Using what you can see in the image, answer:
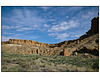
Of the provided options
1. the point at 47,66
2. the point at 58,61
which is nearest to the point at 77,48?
the point at 58,61

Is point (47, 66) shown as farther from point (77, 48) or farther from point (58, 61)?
point (77, 48)

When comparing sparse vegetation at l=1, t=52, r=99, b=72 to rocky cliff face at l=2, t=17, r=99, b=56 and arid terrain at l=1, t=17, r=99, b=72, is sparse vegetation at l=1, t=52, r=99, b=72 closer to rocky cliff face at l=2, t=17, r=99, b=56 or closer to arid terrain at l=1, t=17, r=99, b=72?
arid terrain at l=1, t=17, r=99, b=72

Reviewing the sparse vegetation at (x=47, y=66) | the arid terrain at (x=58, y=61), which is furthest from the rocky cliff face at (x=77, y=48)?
the sparse vegetation at (x=47, y=66)

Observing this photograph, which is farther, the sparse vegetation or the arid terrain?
the arid terrain

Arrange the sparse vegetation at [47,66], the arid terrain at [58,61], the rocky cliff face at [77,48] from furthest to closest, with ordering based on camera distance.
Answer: the rocky cliff face at [77,48] → the arid terrain at [58,61] → the sparse vegetation at [47,66]

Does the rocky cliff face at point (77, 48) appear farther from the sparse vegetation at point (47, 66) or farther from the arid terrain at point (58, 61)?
the sparse vegetation at point (47, 66)

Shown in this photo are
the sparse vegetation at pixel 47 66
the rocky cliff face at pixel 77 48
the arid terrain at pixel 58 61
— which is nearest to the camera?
the sparse vegetation at pixel 47 66

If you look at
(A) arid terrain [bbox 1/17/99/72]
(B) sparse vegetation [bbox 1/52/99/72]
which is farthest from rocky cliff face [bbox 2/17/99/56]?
(B) sparse vegetation [bbox 1/52/99/72]
